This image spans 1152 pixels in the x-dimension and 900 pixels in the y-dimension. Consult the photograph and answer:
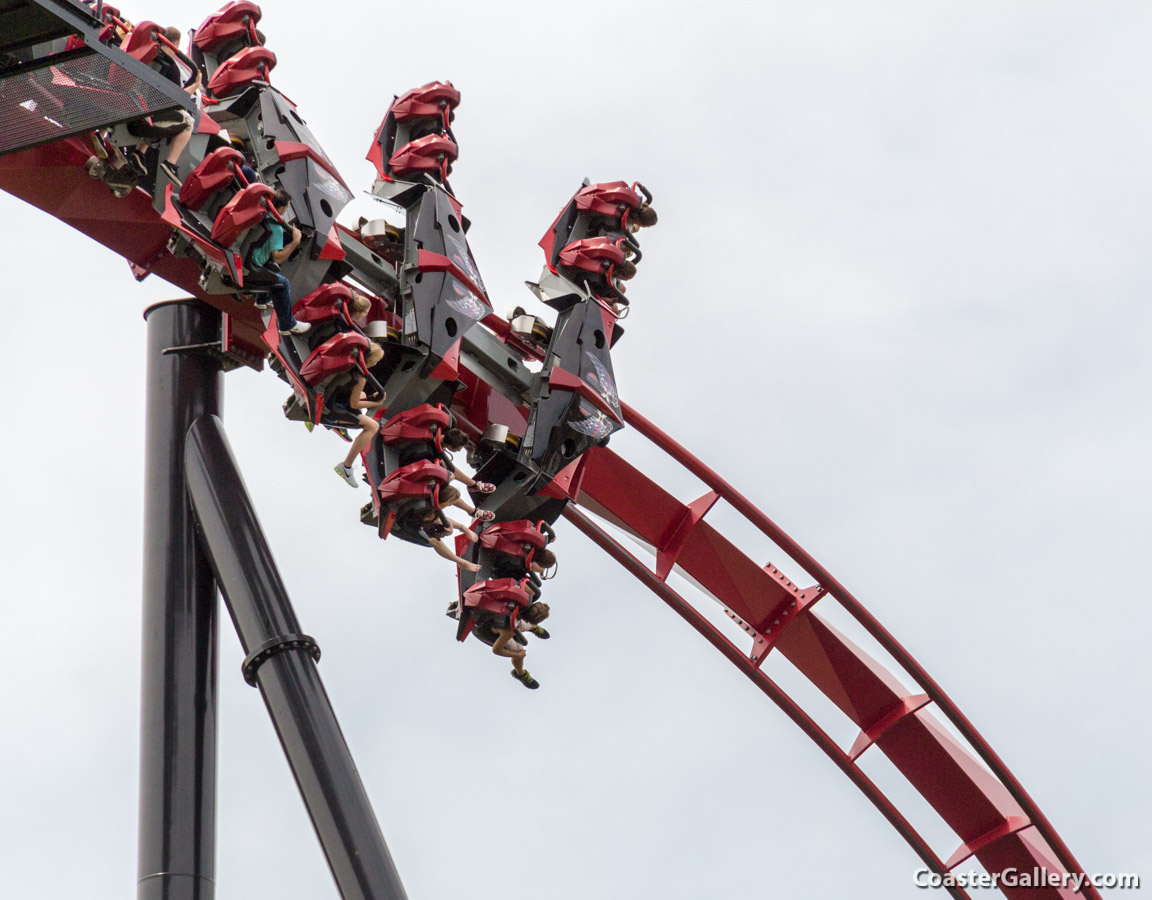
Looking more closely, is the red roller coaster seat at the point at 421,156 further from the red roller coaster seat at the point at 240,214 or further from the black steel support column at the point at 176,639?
the red roller coaster seat at the point at 240,214

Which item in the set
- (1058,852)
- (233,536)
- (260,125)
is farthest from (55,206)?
(1058,852)

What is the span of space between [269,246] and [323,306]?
1.06 feet

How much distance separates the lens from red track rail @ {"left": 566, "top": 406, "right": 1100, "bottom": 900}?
25.0ft

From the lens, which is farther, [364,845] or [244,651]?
[244,651]

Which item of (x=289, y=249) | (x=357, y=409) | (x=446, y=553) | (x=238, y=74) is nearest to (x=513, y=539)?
(x=446, y=553)

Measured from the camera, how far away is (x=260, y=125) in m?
6.23

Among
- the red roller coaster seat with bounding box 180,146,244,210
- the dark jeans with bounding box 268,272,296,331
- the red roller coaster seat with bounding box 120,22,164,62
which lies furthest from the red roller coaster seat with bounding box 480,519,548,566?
the red roller coaster seat with bounding box 120,22,164,62

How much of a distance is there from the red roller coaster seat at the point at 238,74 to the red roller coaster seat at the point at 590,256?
169 centimetres

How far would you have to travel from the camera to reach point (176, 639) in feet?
19.4

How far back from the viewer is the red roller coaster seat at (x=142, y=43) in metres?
5.70

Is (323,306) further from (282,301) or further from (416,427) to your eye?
(416,427)

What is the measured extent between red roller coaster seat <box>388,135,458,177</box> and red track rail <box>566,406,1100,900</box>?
1486mm

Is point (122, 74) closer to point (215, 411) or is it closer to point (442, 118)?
point (215, 411)

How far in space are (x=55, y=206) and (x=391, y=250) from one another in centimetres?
140
